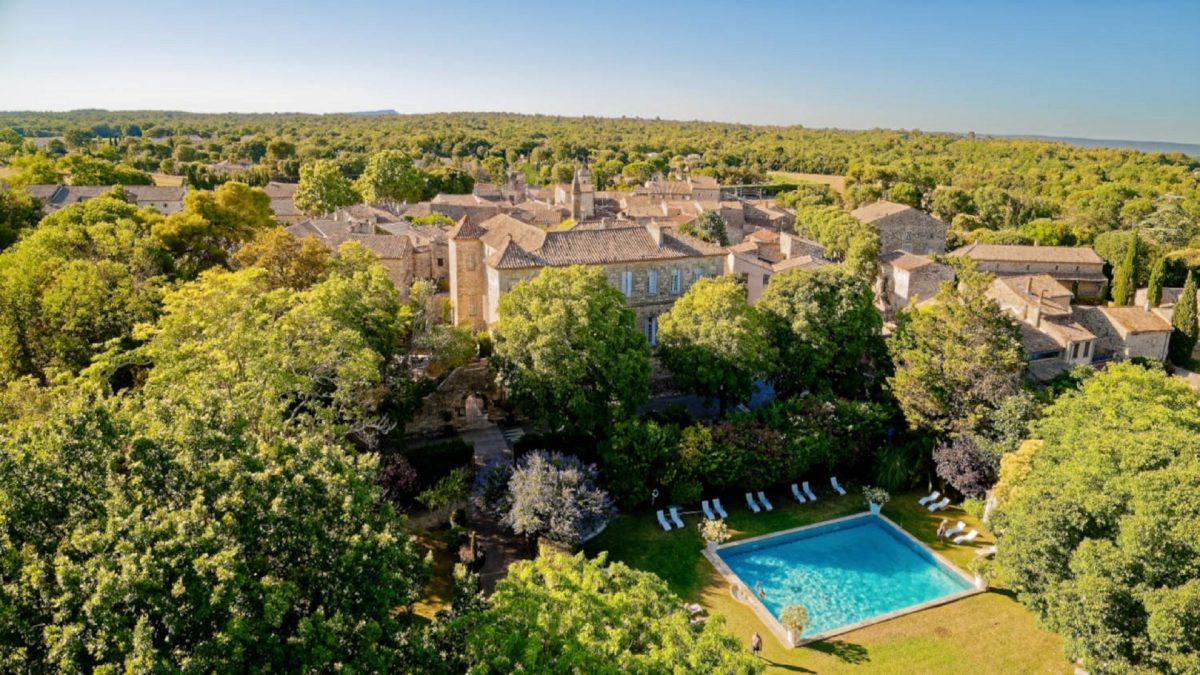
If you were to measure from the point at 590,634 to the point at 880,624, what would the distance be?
1421 centimetres

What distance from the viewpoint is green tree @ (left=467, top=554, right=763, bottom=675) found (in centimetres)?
1266

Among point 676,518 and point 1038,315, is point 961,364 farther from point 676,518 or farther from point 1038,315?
point 676,518

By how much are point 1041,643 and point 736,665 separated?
14.8m

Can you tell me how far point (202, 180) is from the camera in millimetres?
105125

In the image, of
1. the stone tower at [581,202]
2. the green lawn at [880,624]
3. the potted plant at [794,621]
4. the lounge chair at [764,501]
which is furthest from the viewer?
the stone tower at [581,202]

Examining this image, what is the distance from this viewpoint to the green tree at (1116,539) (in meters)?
17.0

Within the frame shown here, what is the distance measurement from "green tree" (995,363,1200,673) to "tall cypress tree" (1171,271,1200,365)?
27011 mm

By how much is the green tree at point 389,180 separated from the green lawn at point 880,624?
67348 millimetres

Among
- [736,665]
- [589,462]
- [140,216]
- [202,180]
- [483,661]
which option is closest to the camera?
[483,661]

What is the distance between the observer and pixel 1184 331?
46.2 meters

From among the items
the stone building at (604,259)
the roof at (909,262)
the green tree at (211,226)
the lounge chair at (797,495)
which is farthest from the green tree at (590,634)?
the roof at (909,262)

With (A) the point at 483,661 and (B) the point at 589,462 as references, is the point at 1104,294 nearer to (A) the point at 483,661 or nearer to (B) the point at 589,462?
(B) the point at 589,462

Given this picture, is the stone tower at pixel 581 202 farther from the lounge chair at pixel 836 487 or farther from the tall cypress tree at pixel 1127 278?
the tall cypress tree at pixel 1127 278

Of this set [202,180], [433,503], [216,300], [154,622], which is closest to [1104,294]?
[433,503]
